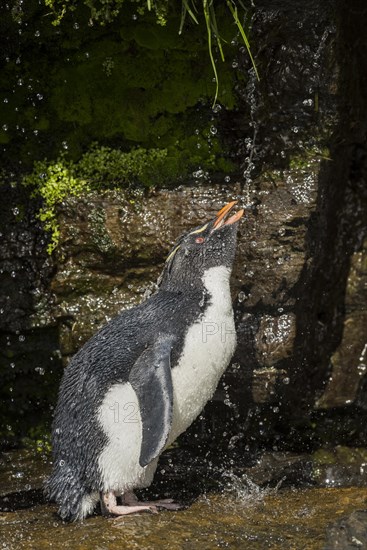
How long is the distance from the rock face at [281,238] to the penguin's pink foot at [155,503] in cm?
78

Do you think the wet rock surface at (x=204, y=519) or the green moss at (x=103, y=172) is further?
the green moss at (x=103, y=172)

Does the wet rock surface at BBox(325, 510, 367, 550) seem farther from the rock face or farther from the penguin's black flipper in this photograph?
the rock face

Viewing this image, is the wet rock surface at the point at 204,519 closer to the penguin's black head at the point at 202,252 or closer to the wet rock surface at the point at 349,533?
the wet rock surface at the point at 349,533

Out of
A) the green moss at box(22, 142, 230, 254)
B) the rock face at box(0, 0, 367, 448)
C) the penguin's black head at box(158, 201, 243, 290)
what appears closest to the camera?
the penguin's black head at box(158, 201, 243, 290)

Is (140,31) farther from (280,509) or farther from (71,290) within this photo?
(280,509)

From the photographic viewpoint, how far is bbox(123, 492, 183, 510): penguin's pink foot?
3727 mm

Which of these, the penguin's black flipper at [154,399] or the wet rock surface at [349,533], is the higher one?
the penguin's black flipper at [154,399]

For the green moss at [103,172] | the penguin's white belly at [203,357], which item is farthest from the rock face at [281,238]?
the penguin's white belly at [203,357]

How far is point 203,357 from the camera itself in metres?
3.65

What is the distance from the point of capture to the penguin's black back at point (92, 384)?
3.58m

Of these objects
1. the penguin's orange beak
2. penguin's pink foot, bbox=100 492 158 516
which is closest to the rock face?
the penguin's orange beak

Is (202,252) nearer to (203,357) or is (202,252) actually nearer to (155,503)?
(203,357)

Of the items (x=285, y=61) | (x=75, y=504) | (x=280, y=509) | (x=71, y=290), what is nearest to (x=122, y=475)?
(x=75, y=504)

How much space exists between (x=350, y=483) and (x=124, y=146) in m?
1.78
